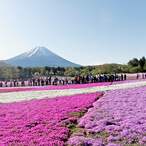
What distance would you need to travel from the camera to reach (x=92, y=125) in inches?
339

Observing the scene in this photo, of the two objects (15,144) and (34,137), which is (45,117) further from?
(15,144)

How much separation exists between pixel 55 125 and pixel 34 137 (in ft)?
5.71

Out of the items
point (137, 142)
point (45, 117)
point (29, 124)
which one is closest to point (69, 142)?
point (137, 142)

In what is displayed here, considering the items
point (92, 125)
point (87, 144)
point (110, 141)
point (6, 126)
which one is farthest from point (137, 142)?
point (6, 126)

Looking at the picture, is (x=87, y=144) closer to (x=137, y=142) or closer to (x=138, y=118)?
(x=137, y=142)

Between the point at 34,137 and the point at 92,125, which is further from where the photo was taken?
the point at 92,125

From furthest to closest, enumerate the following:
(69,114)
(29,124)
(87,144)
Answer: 1. (69,114)
2. (29,124)
3. (87,144)

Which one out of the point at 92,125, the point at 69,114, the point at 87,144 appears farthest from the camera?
the point at 69,114

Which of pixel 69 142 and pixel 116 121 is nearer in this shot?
pixel 69 142

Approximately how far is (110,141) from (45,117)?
5264mm

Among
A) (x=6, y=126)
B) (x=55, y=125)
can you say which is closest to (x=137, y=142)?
(x=55, y=125)

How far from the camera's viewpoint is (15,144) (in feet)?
21.6

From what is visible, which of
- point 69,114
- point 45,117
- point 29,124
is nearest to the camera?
point 29,124

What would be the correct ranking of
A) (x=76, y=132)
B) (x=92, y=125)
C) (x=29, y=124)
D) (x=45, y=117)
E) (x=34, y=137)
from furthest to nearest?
(x=45, y=117) < (x=29, y=124) < (x=92, y=125) < (x=76, y=132) < (x=34, y=137)
